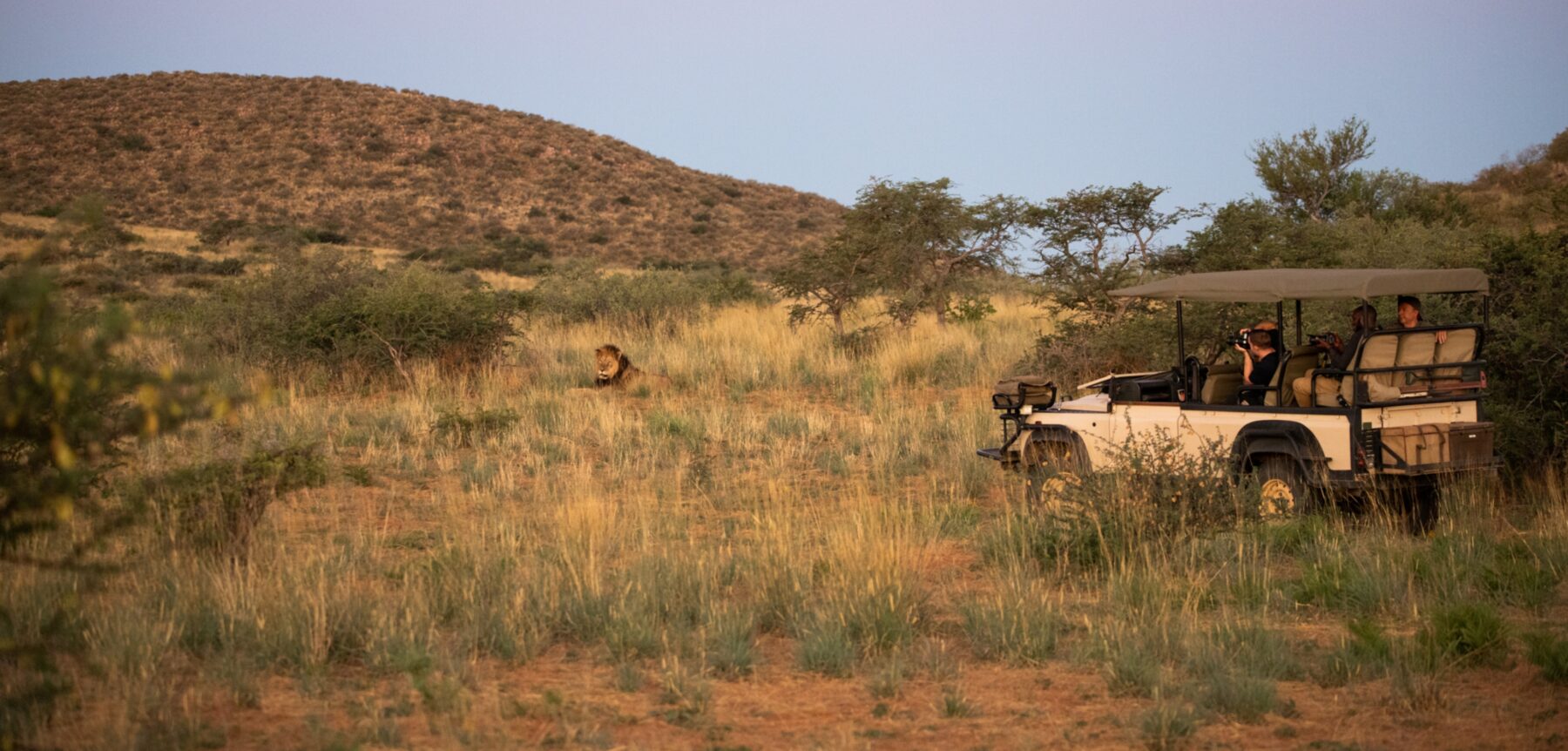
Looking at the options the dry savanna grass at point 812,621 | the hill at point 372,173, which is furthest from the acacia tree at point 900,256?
the hill at point 372,173

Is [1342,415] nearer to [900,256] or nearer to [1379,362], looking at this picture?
[1379,362]

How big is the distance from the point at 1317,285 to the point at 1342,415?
84cm

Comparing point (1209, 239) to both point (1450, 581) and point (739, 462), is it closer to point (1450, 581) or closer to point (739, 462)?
point (739, 462)

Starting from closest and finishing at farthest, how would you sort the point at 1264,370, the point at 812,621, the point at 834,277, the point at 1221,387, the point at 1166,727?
the point at 1166,727
the point at 812,621
the point at 1264,370
the point at 1221,387
the point at 834,277

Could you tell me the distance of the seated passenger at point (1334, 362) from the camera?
8094 mm

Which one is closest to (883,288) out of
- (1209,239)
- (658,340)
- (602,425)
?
(658,340)

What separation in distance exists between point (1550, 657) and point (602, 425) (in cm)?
885

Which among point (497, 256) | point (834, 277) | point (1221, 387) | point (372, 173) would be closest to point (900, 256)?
point (834, 277)

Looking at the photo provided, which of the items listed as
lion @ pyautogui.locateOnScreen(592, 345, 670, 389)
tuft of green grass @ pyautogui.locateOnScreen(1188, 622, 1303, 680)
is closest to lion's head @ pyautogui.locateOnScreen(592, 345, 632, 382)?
lion @ pyautogui.locateOnScreen(592, 345, 670, 389)

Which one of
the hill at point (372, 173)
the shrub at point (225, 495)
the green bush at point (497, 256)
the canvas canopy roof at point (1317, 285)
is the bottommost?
the shrub at point (225, 495)

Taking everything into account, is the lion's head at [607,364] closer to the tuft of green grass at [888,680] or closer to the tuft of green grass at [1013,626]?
the tuft of green grass at [1013,626]

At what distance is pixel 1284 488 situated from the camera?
7938 mm

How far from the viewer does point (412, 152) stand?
5838 cm

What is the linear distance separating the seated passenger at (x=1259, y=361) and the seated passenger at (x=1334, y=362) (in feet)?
0.93
